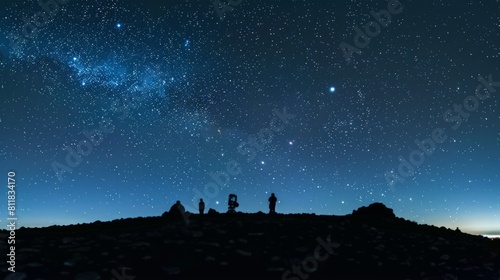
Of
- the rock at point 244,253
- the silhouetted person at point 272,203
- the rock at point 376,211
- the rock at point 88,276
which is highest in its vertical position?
the silhouetted person at point 272,203

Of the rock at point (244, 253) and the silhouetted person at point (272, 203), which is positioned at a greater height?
the silhouetted person at point (272, 203)

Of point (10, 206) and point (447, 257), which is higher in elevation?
point (10, 206)

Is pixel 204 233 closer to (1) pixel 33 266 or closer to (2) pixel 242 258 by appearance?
(2) pixel 242 258

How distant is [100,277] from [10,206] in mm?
4032

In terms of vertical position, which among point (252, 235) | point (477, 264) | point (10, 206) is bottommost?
point (477, 264)

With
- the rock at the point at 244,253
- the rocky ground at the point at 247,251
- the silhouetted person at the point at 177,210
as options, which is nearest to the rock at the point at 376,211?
the rocky ground at the point at 247,251

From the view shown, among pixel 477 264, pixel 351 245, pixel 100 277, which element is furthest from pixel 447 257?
pixel 100 277

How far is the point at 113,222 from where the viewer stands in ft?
58.2

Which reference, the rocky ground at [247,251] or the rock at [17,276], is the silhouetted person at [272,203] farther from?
the rock at [17,276]

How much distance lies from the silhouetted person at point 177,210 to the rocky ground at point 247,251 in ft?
3.00

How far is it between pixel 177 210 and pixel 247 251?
23.8 feet

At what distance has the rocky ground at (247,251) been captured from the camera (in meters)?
11.2

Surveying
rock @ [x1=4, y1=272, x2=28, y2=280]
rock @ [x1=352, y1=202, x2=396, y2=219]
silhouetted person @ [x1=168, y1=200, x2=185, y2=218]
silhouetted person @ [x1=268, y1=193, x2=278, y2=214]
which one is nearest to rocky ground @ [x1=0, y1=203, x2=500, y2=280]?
rock @ [x1=4, y1=272, x2=28, y2=280]

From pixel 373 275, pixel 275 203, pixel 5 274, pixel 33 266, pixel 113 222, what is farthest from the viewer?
pixel 275 203
